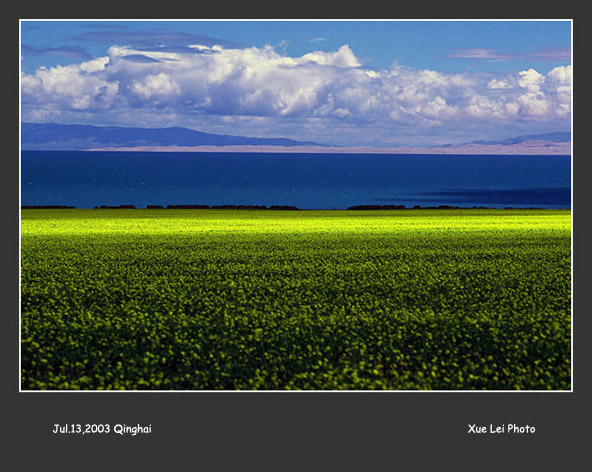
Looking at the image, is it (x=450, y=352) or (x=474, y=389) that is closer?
(x=474, y=389)

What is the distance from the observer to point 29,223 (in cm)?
3356

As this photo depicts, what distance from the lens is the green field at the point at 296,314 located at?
9289mm

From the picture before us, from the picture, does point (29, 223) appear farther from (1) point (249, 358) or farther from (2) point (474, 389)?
(2) point (474, 389)

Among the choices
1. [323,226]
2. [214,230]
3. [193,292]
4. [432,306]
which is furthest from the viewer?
[323,226]

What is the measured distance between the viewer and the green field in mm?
9289

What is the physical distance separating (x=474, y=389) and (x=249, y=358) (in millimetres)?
3238

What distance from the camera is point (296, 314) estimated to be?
41.0 ft

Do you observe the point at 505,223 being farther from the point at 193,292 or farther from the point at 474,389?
the point at 474,389

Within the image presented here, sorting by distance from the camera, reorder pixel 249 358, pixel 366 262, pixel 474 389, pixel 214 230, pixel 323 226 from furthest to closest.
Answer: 1. pixel 323 226
2. pixel 214 230
3. pixel 366 262
4. pixel 249 358
5. pixel 474 389
